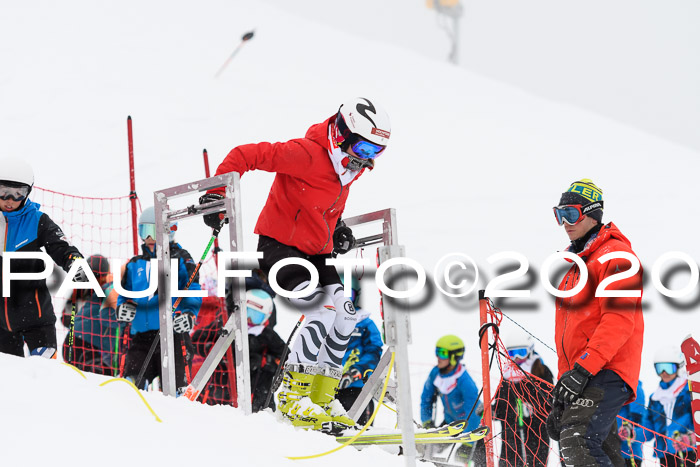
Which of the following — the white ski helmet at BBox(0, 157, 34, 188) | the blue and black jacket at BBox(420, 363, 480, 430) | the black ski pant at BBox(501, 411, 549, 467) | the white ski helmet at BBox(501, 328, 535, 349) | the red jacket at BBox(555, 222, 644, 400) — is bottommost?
the black ski pant at BBox(501, 411, 549, 467)

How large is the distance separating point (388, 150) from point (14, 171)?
784 inches

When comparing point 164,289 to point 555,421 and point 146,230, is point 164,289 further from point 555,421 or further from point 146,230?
point 555,421

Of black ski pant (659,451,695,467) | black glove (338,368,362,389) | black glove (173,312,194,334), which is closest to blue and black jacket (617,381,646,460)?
black ski pant (659,451,695,467)

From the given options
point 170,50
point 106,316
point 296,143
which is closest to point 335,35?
point 170,50

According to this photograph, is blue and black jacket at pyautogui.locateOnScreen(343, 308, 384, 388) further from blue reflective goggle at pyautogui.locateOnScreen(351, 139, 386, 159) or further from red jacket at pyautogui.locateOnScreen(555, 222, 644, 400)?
red jacket at pyautogui.locateOnScreen(555, 222, 644, 400)

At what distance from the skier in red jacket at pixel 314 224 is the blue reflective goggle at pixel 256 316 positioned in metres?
2.27

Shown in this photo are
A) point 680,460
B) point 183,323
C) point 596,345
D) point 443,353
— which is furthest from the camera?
point 443,353

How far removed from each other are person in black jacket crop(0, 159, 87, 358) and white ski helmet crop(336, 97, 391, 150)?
1.90m

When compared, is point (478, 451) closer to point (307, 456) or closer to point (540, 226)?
point (307, 456)

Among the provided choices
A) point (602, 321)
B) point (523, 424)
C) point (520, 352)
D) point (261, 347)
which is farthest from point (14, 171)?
point (520, 352)

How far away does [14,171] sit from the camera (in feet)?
16.8

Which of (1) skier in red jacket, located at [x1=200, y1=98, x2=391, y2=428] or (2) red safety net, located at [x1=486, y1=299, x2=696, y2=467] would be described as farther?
(2) red safety net, located at [x1=486, y1=299, x2=696, y2=467]

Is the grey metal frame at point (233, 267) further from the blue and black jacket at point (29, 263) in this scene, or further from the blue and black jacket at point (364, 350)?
the blue and black jacket at point (364, 350)

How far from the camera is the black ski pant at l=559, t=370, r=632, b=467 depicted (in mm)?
4438
